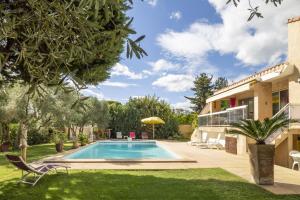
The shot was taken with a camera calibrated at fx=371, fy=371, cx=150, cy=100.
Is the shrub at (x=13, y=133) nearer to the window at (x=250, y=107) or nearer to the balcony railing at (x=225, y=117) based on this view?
the balcony railing at (x=225, y=117)

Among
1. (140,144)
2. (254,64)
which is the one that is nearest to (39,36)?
(140,144)

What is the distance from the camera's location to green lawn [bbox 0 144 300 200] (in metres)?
9.96

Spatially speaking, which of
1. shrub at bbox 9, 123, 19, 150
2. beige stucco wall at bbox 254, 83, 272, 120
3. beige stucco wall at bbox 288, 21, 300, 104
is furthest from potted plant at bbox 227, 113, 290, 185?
shrub at bbox 9, 123, 19, 150

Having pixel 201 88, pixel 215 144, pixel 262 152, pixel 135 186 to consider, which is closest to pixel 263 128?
pixel 262 152

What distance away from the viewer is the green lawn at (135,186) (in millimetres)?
9961

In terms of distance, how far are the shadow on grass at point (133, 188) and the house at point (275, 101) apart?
215 inches

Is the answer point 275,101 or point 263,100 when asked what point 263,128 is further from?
point 275,101

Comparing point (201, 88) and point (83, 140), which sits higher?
point (201, 88)

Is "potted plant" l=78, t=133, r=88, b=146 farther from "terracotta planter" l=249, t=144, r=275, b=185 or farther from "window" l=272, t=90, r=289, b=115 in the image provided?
"terracotta planter" l=249, t=144, r=275, b=185

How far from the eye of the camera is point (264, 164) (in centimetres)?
1155

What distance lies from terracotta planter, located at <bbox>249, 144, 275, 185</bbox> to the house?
5327mm

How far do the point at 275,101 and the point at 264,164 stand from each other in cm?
1282

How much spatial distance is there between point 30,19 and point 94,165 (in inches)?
509

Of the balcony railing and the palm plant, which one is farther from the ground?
the balcony railing
